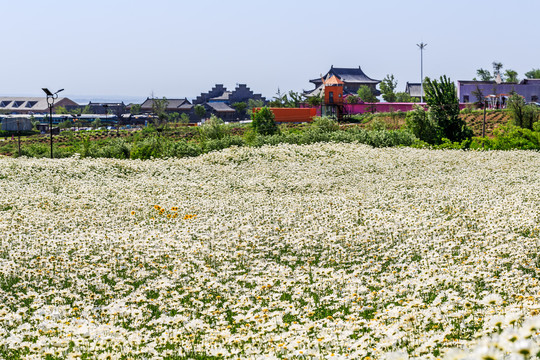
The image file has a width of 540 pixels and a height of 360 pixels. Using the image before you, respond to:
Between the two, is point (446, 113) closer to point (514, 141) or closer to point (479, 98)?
point (514, 141)

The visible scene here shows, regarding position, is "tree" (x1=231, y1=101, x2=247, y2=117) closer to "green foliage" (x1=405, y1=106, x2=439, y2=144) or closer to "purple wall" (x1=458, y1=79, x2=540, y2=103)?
"purple wall" (x1=458, y1=79, x2=540, y2=103)

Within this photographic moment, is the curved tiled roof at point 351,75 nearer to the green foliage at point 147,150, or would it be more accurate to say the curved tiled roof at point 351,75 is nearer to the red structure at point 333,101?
the red structure at point 333,101

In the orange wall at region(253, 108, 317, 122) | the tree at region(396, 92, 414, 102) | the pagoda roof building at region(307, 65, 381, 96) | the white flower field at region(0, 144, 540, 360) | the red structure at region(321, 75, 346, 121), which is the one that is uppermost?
the pagoda roof building at region(307, 65, 381, 96)

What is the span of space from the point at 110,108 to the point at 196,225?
416 ft

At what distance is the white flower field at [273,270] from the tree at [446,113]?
1738cm

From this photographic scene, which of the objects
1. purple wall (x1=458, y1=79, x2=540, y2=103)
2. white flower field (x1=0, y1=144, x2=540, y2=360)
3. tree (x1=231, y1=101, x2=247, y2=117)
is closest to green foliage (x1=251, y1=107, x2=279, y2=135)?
white flower field (x1=0, y1=144, x2=540, y2=360)

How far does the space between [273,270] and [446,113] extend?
2928 cm

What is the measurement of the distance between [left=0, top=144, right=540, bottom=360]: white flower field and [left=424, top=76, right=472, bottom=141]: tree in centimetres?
1738

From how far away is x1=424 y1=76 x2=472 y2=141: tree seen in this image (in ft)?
114

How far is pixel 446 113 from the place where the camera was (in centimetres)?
3488

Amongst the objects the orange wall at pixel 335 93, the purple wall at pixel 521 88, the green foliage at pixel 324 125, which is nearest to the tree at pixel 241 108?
the orange wall at pixel 335 93

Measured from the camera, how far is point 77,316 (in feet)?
23.3

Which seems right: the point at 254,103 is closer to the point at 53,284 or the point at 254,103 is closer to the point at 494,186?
the point at 494,186

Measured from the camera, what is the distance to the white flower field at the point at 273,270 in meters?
5.48
